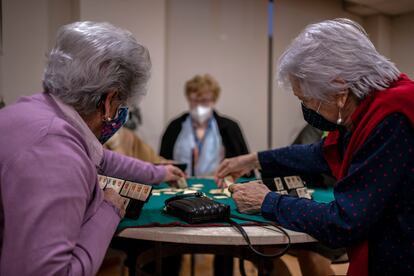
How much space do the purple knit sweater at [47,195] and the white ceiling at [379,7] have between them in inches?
65.0

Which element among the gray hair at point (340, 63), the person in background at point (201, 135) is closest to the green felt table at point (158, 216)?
the gray hair at point (340, 63)

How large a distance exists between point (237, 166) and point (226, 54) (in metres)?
2.72

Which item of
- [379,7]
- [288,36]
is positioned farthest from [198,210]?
[288,36]

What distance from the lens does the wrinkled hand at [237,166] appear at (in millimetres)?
1912

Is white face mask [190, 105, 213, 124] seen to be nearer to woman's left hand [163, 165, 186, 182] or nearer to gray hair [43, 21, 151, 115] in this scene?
woman's left hand [163, 165, 186, 182]

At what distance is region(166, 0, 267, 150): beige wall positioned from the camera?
14.0 ft

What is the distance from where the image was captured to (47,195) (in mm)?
917

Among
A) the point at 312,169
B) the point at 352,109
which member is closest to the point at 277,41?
the point at 312,169

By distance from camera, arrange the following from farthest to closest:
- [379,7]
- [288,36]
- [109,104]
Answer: [288,36], [379,7], [109,104]

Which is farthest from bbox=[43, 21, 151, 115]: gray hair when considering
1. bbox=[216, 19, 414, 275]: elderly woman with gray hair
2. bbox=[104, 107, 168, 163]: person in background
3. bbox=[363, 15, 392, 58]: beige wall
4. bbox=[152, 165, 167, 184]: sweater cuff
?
bbox=[104, 107, 168, 163]: person in background

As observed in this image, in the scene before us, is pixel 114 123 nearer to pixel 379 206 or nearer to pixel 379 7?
pixel 379 206

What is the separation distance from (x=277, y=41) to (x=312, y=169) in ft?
8.26

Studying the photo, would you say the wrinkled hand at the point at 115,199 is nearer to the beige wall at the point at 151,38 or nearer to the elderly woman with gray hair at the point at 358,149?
the elderly woman with gray hair at the point at 358,149

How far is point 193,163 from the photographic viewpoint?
149 inches
